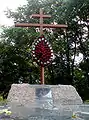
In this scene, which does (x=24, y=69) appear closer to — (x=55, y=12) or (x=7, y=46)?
(x=7, y=46)

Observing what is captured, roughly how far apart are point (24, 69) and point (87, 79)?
12.7 feet

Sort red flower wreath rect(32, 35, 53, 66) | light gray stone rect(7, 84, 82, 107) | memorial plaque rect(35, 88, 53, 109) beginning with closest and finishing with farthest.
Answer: memorial plaque rect(35, 88, 53, 109), light gray stone rect(7, 84, 82, 107), red flower wreath rect(32, 35, 53, 66)

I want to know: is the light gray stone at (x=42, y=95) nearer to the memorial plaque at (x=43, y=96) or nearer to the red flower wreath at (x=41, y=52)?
the memorial plaque at (x=43, y=96)

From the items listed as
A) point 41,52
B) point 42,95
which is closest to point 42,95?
point 42,95

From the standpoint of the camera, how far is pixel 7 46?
16.0 meters

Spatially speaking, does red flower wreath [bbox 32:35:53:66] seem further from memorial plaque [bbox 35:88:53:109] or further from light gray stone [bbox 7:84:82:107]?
memorial plaque [bbox 35:88:53:109]

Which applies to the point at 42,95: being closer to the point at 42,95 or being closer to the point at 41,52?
the point at 42,95

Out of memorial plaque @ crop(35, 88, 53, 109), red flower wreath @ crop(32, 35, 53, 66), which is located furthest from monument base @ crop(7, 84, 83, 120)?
red flower wreath @ crop(32, 35, 53, 66)

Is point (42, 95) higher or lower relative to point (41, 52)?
lower

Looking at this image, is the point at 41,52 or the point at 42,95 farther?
the point at 41,52

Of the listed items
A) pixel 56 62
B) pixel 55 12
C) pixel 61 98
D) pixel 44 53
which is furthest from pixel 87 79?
pixel 61 98

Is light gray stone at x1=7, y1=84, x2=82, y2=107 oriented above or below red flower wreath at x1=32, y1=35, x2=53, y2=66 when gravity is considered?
below

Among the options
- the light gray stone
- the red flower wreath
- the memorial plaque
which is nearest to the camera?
the memorial plaque

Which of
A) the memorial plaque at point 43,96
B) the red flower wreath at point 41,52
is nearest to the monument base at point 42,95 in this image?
the memorial plaque at point 43,96
